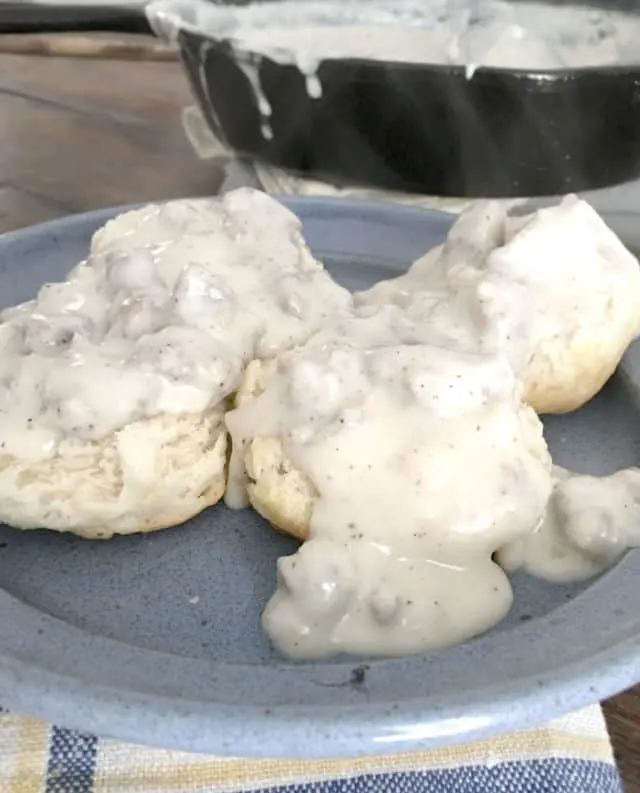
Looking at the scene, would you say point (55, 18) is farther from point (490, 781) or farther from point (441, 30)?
point (490, 781)

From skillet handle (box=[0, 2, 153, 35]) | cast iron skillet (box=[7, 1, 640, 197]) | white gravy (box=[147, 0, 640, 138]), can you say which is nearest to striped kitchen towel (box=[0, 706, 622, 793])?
cast iron skillet (box=[7, 1, 640, 197])

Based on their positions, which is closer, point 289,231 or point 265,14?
point 289,231

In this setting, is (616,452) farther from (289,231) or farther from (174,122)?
→ (174,122)

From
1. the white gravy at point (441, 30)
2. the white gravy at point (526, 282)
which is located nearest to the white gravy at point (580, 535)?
the white gravy at point (526, 282)

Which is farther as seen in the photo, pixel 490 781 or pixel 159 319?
pixel 159 319

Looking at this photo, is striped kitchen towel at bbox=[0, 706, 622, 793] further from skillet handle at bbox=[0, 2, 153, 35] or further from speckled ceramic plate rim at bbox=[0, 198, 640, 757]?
skillet handle at bbox=[0, 2, 153, 35]

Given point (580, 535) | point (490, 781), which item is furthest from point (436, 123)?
point (490, 781)

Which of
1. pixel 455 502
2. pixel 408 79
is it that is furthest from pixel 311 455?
pixel 408 79

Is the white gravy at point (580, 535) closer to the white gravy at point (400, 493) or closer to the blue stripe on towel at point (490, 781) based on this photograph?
the white gravy at point (400, 493)
